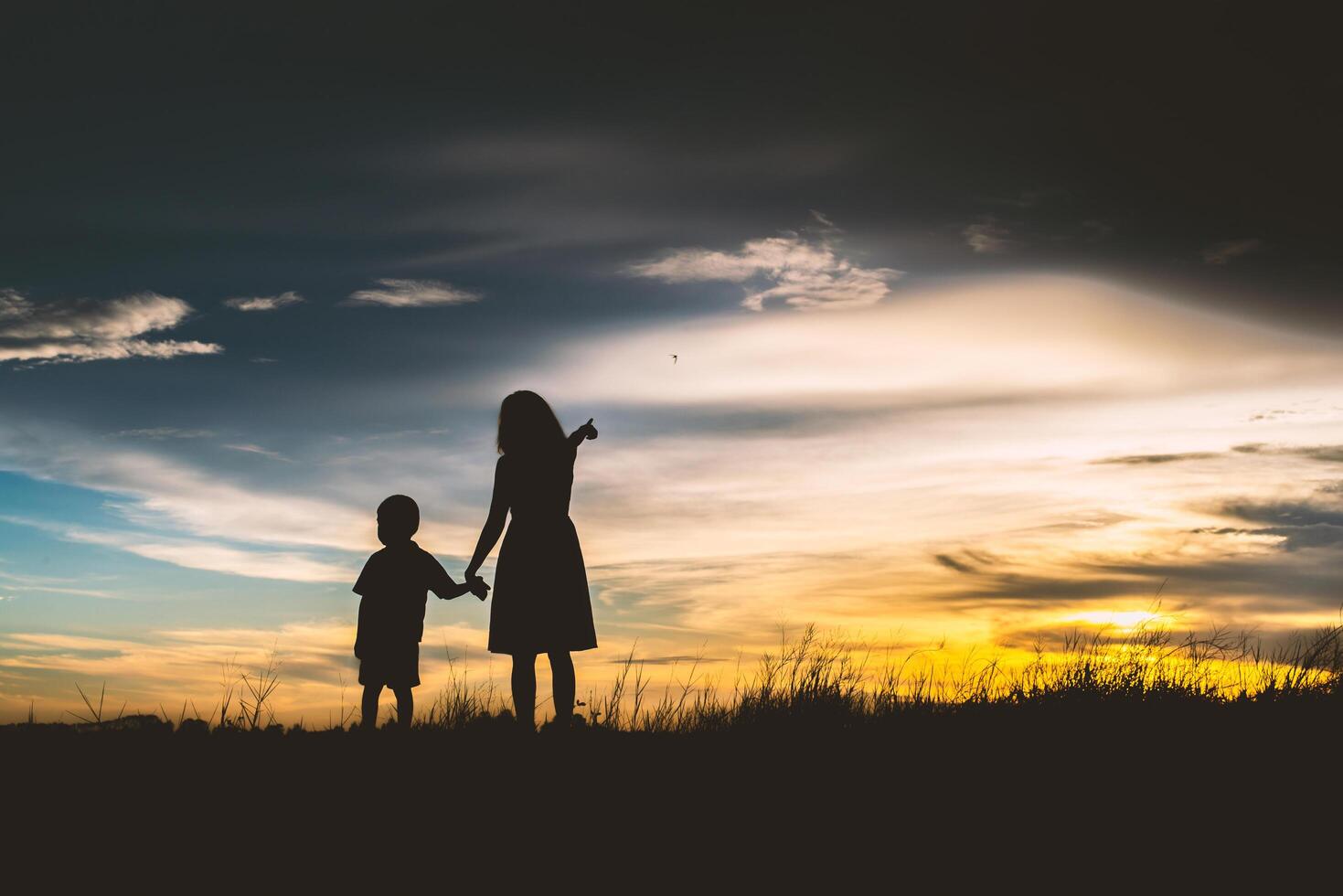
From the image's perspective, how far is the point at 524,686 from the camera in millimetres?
7785

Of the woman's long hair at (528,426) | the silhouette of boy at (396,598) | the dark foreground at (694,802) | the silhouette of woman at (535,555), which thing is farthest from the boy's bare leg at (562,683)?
the silhouette of boy at (396,598)

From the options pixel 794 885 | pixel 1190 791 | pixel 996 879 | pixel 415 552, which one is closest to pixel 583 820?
pixel 794 885

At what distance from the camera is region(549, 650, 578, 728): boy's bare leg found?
7762 millimetres

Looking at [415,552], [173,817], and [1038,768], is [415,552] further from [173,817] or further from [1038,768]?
[1038,768]

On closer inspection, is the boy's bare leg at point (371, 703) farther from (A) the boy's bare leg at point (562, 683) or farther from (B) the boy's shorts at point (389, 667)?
(A) the boy's bare leg at point (562, 683)

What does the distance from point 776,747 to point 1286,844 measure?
3.27 m

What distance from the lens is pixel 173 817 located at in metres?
5.34

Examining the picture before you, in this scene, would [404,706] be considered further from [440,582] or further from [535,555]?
[535,555]

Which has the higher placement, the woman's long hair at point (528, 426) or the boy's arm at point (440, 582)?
the woman's long hair at point (528, 426)

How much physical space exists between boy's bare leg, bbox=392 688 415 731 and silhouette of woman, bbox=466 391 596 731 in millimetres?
2011

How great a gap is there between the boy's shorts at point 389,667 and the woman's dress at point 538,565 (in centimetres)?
207

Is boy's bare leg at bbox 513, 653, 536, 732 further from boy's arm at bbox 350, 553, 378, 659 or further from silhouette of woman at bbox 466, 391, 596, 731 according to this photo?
boy's arm at bbox 350, 553, 378, 659

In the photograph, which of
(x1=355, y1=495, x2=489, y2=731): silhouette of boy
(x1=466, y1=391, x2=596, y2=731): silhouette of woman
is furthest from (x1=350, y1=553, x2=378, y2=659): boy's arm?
(x1=466, y1=391, x2=596, y2=731): silhouette of woman

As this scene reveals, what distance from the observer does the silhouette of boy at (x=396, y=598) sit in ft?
31.1
